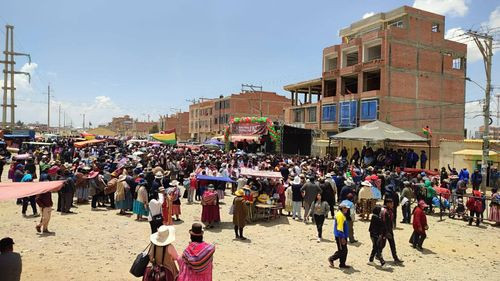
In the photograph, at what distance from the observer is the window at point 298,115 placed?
46.9m

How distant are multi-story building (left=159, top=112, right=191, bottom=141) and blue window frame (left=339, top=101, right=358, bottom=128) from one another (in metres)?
59.2

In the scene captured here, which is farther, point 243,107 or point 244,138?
point 243,107

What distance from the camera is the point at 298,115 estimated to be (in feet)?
157

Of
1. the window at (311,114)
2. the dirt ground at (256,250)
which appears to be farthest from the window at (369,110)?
the dirt ground at (256,250)

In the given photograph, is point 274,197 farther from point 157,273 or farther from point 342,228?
point 157,273

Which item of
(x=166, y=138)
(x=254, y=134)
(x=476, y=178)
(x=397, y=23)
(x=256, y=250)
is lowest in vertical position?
(x=256, y=250)

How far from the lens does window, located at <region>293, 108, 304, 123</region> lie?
154 feet

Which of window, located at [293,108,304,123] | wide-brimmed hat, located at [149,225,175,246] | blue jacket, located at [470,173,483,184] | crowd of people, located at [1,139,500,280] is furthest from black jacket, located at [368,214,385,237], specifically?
window, located at [293,108,304,123]

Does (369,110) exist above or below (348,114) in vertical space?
above

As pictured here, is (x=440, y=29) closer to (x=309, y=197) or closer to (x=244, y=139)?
(x=244, y=139)

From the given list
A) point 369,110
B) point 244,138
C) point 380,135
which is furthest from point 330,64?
point 380,135

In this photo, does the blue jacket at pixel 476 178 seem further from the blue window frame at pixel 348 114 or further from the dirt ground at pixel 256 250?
the blue window frame at pixel 348 114

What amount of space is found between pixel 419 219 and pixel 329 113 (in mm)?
32301

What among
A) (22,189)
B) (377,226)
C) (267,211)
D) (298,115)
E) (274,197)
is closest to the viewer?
(22,189)
